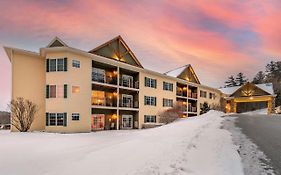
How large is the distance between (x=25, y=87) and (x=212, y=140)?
24.0 metres

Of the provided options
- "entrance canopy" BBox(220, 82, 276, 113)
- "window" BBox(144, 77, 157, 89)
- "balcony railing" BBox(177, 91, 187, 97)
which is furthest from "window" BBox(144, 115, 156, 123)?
"entrance canopy" BBox(220, 82, 276, 113)

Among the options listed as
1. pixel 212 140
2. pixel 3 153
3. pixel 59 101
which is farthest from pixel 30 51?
pixel 212 140

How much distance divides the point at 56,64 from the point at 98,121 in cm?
894

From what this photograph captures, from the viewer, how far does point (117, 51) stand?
3428 centimetres

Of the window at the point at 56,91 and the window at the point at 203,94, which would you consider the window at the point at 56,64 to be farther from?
the window at the point at 203,94

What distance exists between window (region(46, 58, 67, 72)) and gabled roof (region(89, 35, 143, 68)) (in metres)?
4.21

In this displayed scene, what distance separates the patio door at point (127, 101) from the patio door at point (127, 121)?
1621mm

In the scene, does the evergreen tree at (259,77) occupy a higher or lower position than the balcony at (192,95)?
higher

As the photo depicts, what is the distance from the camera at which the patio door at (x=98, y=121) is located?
31000mm

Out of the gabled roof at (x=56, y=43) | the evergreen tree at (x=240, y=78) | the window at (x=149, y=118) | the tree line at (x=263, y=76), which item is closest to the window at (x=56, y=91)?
the gabled roof at (x=56, y=43)

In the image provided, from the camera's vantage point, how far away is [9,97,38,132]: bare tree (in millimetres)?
26469

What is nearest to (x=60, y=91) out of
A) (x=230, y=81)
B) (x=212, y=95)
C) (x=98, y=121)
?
(x=98, y=121)

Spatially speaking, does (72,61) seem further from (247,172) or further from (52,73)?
(247,172)

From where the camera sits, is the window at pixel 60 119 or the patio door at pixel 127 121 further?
the patio door at pixel 127 121
